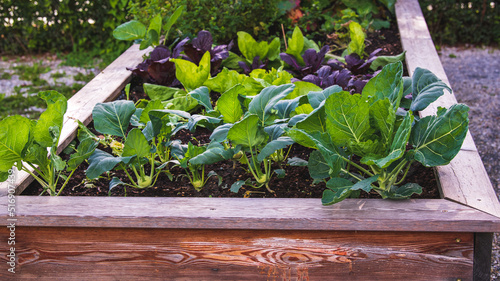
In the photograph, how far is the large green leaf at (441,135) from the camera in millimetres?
1396

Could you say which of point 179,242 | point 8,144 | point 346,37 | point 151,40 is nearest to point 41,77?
point 151,40

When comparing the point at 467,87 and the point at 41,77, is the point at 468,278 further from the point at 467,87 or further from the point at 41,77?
the point at 41,77

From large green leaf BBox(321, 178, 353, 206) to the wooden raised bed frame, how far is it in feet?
0.15

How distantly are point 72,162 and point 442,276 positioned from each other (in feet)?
4.23

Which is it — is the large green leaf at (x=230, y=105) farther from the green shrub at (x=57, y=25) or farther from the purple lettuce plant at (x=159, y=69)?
the green shrub at (x=57, y=25)

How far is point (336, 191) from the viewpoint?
4.96 feet

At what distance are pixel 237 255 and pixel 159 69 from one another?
146 cm

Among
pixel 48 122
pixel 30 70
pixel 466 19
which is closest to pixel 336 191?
pixel 48 122

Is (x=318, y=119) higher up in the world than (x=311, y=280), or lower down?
higher up

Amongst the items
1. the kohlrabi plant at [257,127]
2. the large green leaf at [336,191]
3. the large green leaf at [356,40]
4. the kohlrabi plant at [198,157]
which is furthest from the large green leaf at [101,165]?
the large green leaf at [356,40]

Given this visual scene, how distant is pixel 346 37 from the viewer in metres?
3.54

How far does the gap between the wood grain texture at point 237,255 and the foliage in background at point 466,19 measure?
4.74 m

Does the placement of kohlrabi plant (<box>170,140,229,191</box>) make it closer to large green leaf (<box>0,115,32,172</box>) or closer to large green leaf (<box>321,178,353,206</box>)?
large green leaf (<box>321,178,353,206</box>)

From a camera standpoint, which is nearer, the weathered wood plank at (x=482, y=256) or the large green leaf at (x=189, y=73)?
the weathered wood plank at (x=482, y=256)
